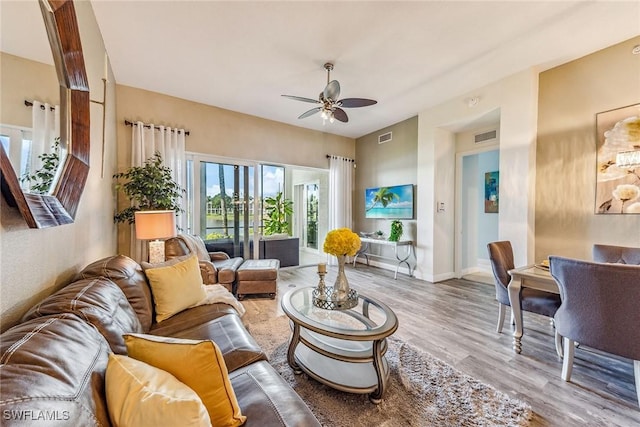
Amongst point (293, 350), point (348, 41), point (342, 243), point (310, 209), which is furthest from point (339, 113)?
point (310, 209)

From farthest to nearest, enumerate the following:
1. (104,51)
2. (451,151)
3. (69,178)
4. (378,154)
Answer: (378,154) → (451,151) → (104,51) → (69,178)

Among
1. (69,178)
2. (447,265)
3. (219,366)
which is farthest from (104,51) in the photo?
(447,265)

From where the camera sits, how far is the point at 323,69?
3.21m

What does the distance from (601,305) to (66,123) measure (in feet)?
11.2

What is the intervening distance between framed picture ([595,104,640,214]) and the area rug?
8.24 feet

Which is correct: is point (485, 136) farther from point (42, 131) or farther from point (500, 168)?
point (42, 131)

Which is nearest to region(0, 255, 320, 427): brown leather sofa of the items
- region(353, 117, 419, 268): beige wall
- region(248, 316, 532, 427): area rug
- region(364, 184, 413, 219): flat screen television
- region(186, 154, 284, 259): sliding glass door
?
region(248, 316, 532, 427): area rug

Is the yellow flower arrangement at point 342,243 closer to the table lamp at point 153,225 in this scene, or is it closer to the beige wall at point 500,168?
the table lamp at point 153,225

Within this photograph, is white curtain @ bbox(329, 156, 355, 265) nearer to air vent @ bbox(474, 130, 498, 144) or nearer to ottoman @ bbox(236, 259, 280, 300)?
ottoman @ bbox(236, 259, 280, 300)

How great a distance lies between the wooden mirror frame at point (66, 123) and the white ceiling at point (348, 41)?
3.58 feet

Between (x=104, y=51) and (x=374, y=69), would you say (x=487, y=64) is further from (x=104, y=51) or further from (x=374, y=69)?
(x=104, y=51)

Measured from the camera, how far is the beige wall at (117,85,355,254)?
12.1ft

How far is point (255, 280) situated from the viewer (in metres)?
3.44

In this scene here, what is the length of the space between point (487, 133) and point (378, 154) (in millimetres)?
2046
